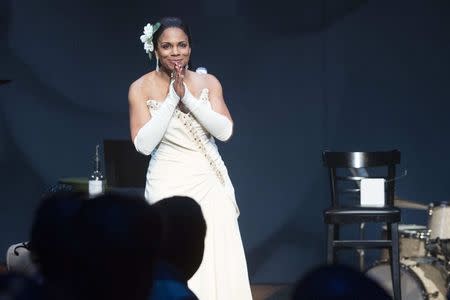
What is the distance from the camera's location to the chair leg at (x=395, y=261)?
497 cm

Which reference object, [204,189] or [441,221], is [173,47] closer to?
[204,189]

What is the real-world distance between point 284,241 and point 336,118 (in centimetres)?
93

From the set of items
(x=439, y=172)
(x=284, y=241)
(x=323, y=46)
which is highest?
(x=323, y=46)

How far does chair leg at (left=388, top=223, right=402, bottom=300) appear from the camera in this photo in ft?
16.3

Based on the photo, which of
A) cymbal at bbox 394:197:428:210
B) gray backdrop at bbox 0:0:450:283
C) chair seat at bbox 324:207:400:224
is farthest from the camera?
gray backdrop at bbox 0:0:450:283

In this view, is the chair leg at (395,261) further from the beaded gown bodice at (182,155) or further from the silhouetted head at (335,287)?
the silhouetted head at (335,287)

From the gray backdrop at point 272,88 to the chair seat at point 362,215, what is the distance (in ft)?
4.32

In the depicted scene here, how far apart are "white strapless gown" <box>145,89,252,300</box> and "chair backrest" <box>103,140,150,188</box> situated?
3.23ft

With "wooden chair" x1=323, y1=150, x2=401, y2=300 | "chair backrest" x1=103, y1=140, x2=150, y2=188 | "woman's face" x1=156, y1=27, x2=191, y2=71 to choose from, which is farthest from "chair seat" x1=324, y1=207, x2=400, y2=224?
"woman's face" x1=156, y1=27, x2=191, y2=71

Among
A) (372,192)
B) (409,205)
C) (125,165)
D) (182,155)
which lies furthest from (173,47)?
(409,205)

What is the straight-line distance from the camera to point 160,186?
3746 mm

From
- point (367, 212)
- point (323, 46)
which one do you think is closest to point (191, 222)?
point (367, 212)

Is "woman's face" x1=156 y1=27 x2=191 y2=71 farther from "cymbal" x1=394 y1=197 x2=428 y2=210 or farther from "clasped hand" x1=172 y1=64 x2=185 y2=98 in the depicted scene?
"cymbal" x1=394 y1=197 x2=428 y2=210

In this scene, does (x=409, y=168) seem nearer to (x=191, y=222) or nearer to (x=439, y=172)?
(x=439, y=172)
